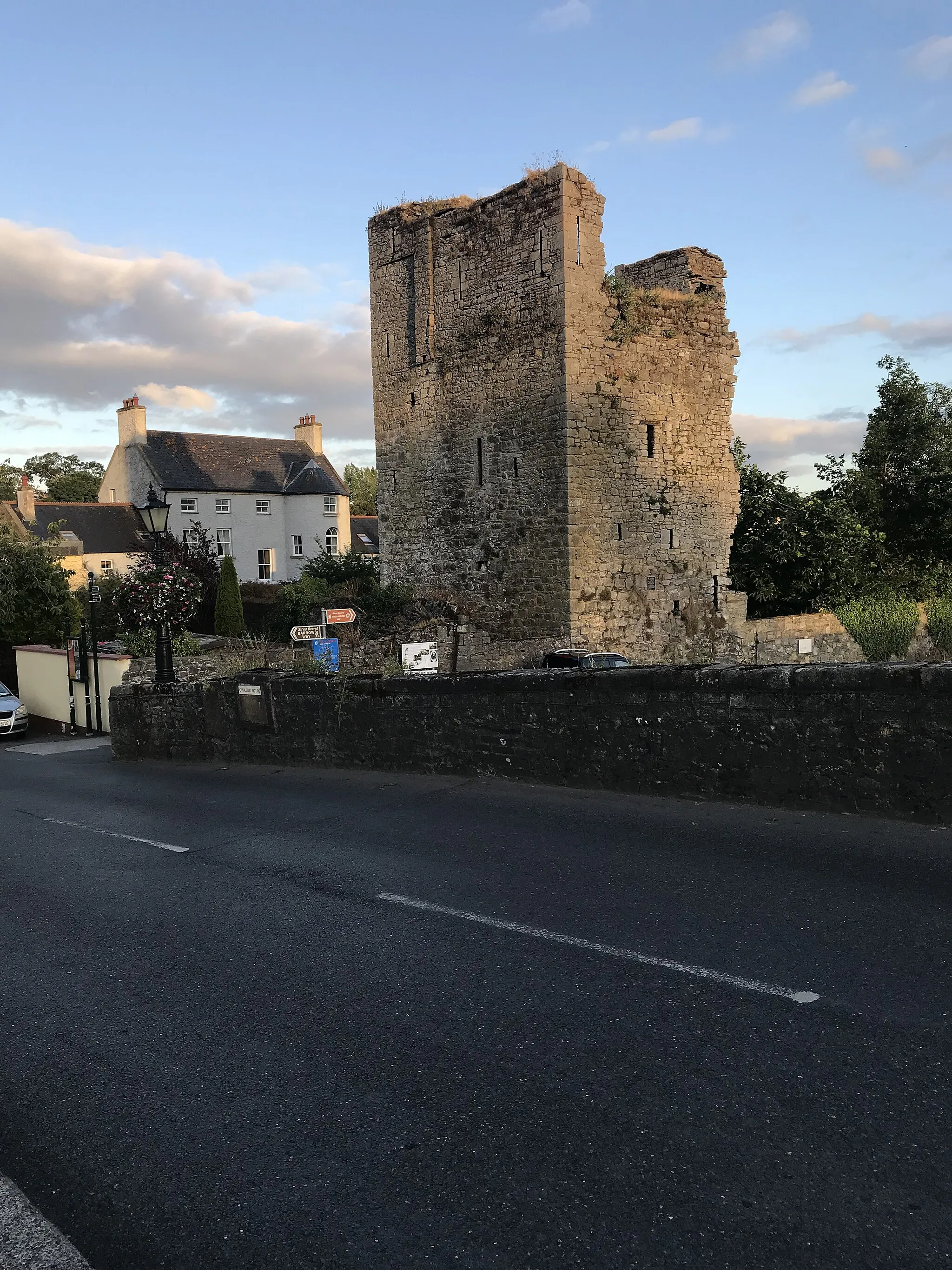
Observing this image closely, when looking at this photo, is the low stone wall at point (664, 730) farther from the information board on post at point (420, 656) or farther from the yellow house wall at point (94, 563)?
the yellow house wall at point (94, 563)

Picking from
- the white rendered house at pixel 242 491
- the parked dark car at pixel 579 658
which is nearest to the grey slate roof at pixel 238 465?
the white rendered house at pixel 242 491

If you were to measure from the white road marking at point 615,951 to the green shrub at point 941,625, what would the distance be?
7815 mm

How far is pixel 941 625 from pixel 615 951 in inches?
505

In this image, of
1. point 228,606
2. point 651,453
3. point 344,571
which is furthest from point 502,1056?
point 228,606

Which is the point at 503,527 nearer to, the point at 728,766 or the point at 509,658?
the point at 509,658

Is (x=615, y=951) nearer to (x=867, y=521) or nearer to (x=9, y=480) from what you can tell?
(x=867, y=521)

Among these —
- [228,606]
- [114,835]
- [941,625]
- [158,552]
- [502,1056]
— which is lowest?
[114,835]

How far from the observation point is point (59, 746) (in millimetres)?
21797

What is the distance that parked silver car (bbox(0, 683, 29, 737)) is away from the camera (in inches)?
957

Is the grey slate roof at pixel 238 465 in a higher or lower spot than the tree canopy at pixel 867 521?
higher

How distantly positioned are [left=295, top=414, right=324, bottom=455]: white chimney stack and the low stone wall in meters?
44.2

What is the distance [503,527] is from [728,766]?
17822 mm

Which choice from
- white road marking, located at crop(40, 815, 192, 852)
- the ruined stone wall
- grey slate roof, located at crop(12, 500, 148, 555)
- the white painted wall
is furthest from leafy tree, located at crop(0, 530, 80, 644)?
white road marking, located at crop(40, 815, 192, 852)

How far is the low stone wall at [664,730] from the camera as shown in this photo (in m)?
6.80
